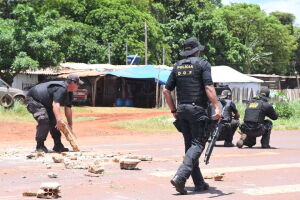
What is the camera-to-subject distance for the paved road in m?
6.66

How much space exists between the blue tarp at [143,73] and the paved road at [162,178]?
21.8 metres

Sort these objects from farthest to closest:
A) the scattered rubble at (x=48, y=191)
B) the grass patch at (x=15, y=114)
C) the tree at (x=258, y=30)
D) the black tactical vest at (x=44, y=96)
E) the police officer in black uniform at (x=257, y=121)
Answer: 1. the tree at (x=258, y=30)
2. the grass patch at (x=15, y=114)
3. the police officer in black uniform at (x=257, y=121)
4. the black tactical vest at (x=44, y=96)
5. the scattered rubble at (x=48, y=191)

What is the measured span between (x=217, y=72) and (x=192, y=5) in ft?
46.6

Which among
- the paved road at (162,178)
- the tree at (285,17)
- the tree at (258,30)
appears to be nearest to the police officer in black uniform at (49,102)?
the paved road at (162,178)

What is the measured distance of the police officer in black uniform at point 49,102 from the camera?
33.4 ft

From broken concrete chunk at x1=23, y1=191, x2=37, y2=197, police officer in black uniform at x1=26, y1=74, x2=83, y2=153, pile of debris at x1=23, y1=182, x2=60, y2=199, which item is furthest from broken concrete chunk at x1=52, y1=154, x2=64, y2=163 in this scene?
pile of debris at x1=23, y1=182, x2=60, y2=199

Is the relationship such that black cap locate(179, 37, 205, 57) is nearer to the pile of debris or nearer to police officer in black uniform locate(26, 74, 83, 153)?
the pile of debris

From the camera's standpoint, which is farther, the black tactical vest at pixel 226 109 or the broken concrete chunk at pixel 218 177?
the black tactical vest at pixel 226 109

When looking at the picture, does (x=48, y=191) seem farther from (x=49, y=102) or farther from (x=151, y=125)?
(x=151, y=125)

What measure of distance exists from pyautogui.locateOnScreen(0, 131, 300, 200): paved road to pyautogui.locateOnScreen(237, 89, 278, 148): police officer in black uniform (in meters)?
1.07

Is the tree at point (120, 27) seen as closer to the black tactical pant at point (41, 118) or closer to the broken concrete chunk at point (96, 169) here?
the black tactical pant at point (41, 118)

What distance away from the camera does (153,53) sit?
45.3m

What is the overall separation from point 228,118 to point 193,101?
6310 mm

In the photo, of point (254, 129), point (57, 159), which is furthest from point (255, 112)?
point (57, 159)
